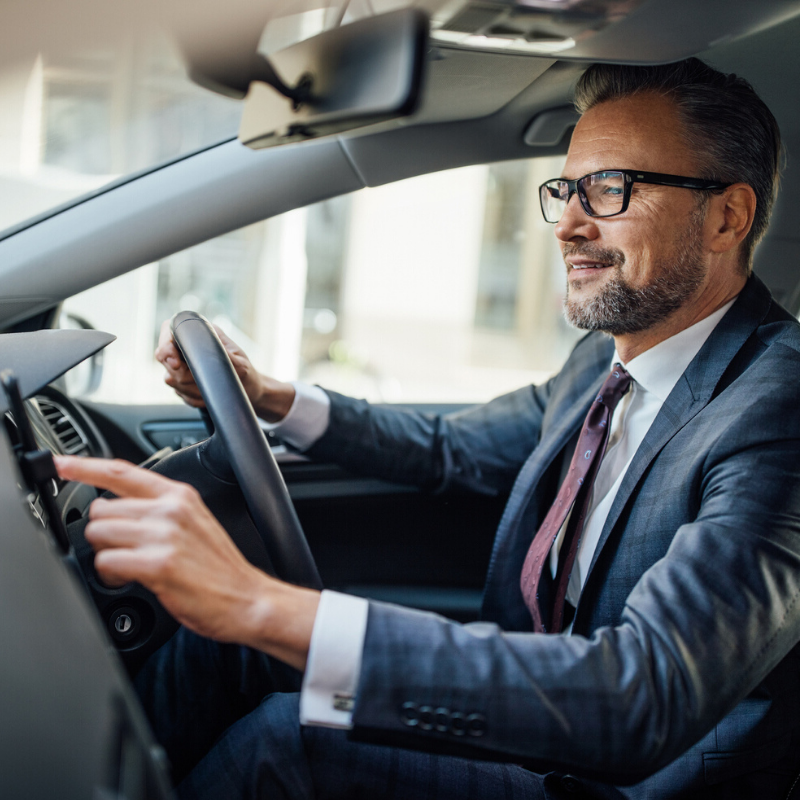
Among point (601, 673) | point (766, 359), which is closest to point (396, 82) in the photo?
point (601, 673)

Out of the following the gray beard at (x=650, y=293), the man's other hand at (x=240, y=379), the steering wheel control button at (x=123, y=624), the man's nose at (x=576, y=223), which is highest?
the man's nose at (x=576, y=223)

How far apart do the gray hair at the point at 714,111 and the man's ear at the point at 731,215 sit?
2 centimetres

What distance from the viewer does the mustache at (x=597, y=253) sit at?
1.40 metres

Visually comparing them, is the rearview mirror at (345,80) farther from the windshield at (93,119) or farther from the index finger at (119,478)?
the index finger at (119,478)

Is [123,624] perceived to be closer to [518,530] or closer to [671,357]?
[518,530]

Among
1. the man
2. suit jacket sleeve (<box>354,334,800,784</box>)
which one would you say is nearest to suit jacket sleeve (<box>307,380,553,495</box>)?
the man

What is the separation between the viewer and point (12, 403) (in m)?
0.81

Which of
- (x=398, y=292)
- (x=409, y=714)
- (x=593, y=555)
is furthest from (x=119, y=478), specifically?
(x=398, y=292)

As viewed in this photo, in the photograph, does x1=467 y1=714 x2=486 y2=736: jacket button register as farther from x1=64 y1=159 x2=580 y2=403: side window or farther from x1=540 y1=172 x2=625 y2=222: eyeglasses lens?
x1=64 y1=159 x2=580 y2=403: side window

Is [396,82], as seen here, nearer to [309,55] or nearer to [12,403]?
[309,55]

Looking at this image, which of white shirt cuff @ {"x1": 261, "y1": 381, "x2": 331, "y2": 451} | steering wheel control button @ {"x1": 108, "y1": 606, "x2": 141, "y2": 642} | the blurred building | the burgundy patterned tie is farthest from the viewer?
the blurred building

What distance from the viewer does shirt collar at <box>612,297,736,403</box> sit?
1333mm

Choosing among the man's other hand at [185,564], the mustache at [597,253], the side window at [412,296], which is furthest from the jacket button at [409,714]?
the side window at [412,296]

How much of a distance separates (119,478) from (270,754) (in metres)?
0.46
